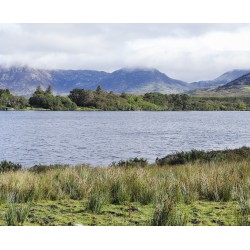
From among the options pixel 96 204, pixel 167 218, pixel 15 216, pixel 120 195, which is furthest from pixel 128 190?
pixel 15 216

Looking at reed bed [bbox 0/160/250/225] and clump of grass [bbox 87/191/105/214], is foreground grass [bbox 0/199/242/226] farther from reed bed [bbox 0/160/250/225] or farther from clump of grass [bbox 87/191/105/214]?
reed bed [bbox 0/160/250/225]

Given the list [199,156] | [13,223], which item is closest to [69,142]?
[199,156]

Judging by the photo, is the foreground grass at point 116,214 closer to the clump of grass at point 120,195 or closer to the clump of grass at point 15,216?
the clump of grass at point 15,216

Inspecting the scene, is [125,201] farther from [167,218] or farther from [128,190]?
[167,218]

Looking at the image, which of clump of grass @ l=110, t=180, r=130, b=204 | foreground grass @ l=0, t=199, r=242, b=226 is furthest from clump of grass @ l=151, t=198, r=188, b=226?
clump of grass @ l=110, t=180, r=130, b=204

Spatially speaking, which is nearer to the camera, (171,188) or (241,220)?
(241,220)

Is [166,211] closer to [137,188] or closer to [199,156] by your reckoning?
[137,188]

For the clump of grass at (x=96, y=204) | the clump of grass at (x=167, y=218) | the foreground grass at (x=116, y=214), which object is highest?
the clump of grass at (x=167, y=218)

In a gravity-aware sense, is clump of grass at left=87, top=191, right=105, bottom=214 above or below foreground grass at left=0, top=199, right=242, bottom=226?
above

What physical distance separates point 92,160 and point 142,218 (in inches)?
1244

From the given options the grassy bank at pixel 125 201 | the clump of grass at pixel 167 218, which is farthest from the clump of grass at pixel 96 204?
the clump of grass at pixel 167 218

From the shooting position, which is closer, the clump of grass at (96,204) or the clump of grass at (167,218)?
the clump of grass at (167,218)

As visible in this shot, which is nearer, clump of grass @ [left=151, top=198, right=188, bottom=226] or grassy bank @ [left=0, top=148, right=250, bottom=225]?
clump of grass @ [left=151, top=198, right=188, bottom=226]

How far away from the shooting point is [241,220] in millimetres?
7457
